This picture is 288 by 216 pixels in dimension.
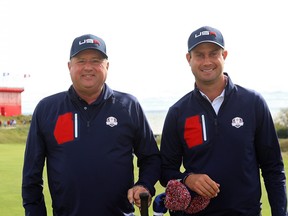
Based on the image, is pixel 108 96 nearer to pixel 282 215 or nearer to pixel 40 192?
pixel 40 192

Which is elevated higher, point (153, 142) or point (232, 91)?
point (232, 91)

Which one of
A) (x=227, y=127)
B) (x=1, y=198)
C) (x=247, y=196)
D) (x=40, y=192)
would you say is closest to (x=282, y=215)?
(x=247, y=196)

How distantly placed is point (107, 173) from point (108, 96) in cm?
49

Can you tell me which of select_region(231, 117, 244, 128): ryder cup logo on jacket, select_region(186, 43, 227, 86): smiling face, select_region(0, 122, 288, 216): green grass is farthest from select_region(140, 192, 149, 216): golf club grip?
select_region(0, 122, 288, 216): green grass

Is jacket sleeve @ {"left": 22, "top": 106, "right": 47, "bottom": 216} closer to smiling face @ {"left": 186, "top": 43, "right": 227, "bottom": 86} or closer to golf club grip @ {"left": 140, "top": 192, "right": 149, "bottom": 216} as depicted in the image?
golf club grip @ {"left": 140, "top": 192, "right": 149, "bottom": 216}

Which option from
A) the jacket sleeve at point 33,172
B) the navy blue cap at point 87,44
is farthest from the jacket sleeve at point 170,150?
the jacket sleeve at point 33,172

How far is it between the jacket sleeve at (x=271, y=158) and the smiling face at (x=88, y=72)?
0.99 meters

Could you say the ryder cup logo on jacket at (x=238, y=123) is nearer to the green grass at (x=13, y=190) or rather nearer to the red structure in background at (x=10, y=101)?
the green grass at (x=13, y=190)

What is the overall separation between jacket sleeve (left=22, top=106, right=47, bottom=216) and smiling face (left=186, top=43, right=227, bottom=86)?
105cm

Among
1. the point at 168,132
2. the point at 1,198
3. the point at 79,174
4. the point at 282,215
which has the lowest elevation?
the point at 1,198

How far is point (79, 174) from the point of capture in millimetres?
2799

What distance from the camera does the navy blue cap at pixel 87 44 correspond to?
2875 millimetres

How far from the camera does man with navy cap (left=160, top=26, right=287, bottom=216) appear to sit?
108 inches

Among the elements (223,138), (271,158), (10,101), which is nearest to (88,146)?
(223,138)
